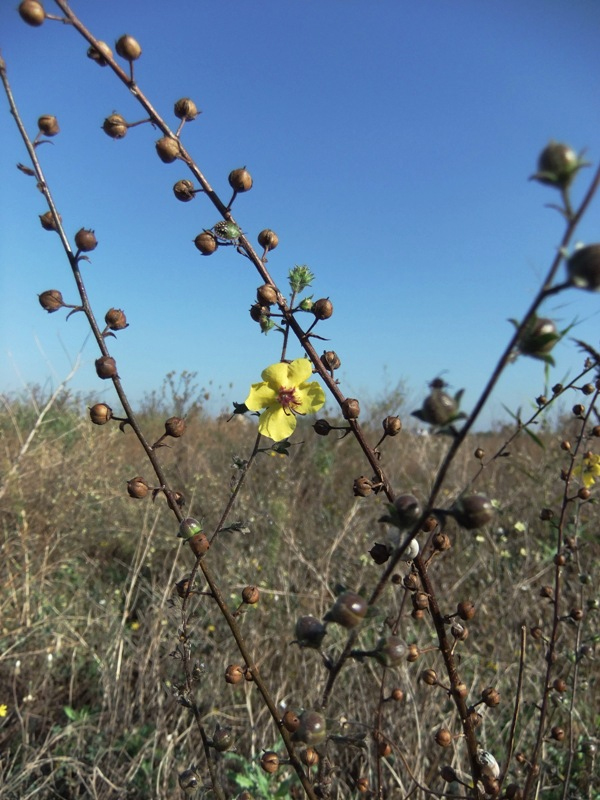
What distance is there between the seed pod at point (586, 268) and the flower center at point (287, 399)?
38.8 inches

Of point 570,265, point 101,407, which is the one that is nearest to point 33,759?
point 101,407

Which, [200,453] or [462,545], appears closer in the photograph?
[462,545]

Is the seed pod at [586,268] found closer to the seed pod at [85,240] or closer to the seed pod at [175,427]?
the seed pod at [175,427]

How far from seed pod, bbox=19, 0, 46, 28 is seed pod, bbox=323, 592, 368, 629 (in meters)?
1.15

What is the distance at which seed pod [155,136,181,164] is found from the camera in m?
1.05

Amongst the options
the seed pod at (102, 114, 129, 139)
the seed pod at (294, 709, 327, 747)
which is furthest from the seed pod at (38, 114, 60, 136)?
the seed pod at (294, 709, 327, 747)

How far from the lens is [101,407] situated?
1.14 metres

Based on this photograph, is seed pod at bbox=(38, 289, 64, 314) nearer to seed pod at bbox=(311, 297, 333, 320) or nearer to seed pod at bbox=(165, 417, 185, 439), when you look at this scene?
seed pod at bbox=(165, 417, 185, 439)

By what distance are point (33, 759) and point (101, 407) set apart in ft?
6.88

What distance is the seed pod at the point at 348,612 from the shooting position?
0.75 meters

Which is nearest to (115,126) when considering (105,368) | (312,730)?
(105,368)

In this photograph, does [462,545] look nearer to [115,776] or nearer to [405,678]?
[405,678]

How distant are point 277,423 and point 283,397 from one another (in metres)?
0.09

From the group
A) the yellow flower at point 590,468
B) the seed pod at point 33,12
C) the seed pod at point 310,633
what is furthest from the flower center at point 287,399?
the yellow flower at point 590,468
